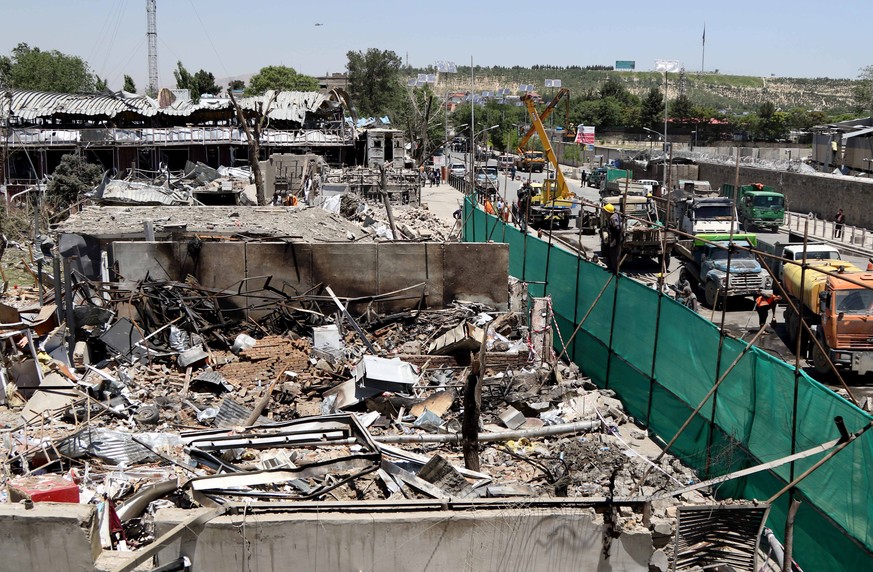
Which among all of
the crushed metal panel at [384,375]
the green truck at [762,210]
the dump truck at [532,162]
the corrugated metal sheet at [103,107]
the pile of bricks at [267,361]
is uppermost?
the corrugated metal sheet at [103,107]

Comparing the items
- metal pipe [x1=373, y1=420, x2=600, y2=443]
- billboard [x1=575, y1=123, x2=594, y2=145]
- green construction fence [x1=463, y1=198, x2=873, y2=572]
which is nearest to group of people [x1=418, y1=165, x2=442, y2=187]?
billboard [x1=575, y1=123, x2=594, y2=145]

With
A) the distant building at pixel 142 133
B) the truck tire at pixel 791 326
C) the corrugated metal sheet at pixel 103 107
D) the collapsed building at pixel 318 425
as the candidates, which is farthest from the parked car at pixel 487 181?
the truck tire at pixel 791 326

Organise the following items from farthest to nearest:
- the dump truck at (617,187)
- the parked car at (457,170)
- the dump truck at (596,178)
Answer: the parked car at (457,170) < the dump truck at (596,178) < the dump truck at (617,187)

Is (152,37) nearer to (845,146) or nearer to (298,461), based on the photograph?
(845,146)

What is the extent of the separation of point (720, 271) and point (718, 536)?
13.3 m

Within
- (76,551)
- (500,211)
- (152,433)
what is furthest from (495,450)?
(500,211)

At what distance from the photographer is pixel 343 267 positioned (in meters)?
17.4

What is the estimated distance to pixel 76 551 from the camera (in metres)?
6.95

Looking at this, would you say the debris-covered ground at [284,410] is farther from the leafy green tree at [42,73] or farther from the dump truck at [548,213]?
the leafy green tree at [42,73]

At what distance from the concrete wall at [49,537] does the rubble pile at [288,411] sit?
32.2 inches

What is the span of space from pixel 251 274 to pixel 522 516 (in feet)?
36.7

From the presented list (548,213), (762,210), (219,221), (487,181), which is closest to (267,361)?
(219,221)

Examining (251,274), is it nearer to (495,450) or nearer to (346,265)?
(346,265)

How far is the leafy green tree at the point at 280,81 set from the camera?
95000 mm
